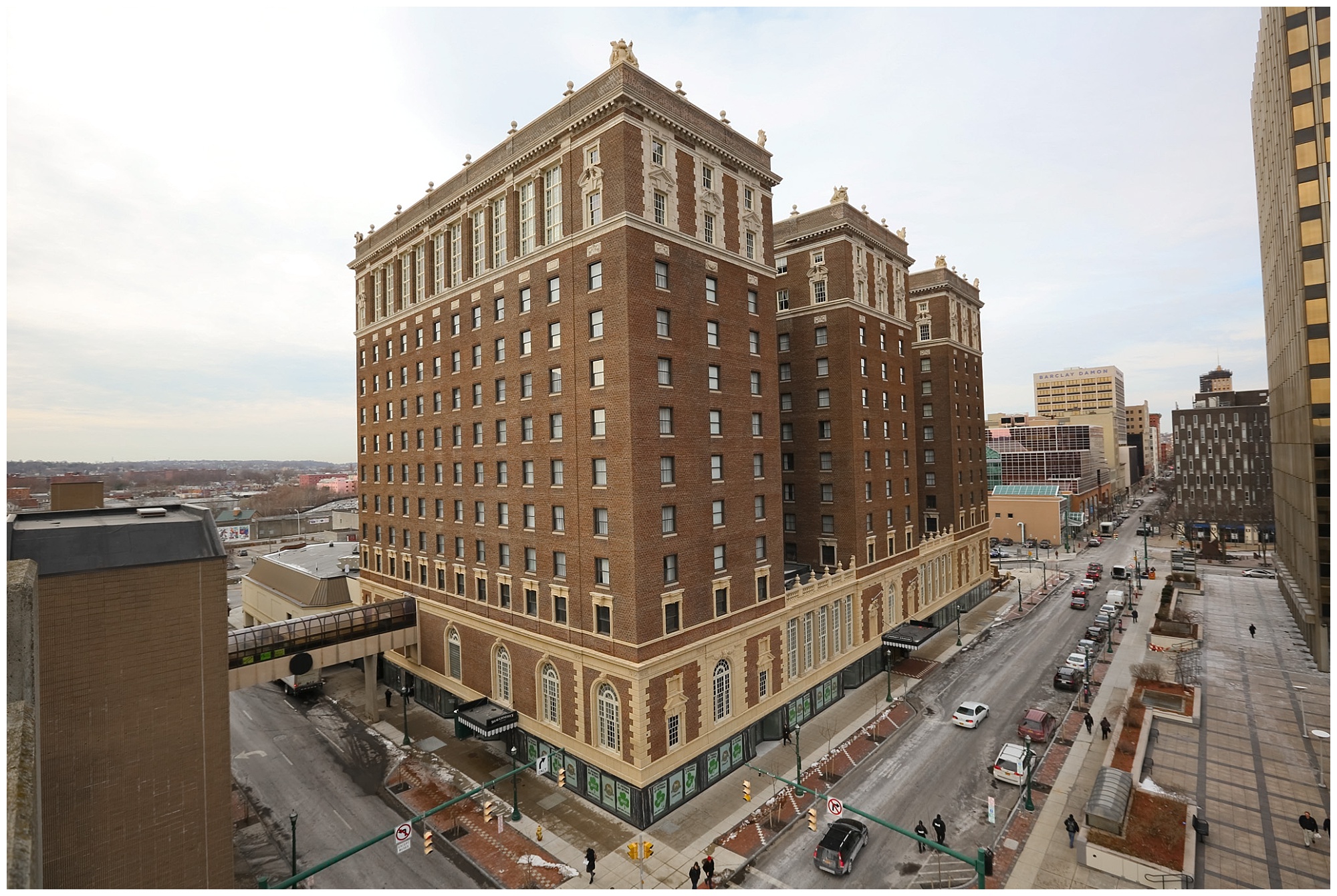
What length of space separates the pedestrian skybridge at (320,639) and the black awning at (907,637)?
39.6m

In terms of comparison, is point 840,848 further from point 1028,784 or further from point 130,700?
point 130,700

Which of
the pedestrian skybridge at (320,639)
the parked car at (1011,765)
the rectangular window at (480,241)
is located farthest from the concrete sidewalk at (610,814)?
the rectangular window at (480,241)

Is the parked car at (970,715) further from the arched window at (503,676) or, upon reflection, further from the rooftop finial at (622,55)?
the rooftop finial at (622,55)

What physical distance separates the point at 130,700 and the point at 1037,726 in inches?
1946

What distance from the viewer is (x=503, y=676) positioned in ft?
130

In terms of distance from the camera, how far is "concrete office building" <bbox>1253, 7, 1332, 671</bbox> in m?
39.4

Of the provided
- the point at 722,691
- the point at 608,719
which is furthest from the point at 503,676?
the point at 722,691

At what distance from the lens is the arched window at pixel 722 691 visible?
118 feet

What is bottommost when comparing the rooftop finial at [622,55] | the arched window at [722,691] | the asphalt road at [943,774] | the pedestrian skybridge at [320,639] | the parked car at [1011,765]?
the asphalt road at [943,774]

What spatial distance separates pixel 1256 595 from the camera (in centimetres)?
7494

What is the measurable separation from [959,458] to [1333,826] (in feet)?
149

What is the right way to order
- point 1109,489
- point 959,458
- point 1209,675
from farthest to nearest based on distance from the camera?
point 1109,489
point 959,458
point 1209,675

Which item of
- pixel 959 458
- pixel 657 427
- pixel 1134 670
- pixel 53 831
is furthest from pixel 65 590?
pixel 959 458

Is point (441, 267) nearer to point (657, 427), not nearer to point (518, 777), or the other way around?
point (657, 427)
